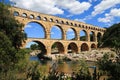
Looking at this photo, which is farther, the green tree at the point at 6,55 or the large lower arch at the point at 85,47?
the large lower arch at the point at 85,47

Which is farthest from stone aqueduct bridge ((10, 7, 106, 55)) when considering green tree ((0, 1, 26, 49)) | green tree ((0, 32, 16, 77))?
green tree ((0, 32, 16, 77))

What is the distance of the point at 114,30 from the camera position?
260ft

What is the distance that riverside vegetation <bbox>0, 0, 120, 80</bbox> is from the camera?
1404 centimetres

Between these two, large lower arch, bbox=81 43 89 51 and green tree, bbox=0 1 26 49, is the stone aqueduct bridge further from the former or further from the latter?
green tree, bbox=0 1 26 49

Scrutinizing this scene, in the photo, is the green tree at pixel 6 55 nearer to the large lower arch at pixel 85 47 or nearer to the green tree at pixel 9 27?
the green tree at pixel 9 27

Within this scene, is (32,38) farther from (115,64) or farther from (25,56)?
(115,64)

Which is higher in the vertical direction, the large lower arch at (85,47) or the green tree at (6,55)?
the large lower arch at (85,47)

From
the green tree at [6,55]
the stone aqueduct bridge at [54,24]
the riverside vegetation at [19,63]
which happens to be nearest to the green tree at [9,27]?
the riverside vegetation at [19,63]

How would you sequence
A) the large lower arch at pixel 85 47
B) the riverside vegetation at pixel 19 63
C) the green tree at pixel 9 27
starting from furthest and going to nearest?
the large lower arch at pixel 85 47, the green tree at pixel 9 27, the riverside vegetation at pixel 19 63

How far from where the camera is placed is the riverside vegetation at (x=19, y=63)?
14039mm

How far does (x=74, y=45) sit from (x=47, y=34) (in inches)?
530

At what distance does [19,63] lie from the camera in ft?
62.6

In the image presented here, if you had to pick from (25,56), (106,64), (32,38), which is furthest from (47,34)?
(106,64)

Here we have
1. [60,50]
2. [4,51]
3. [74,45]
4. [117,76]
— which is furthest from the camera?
[74,45]
